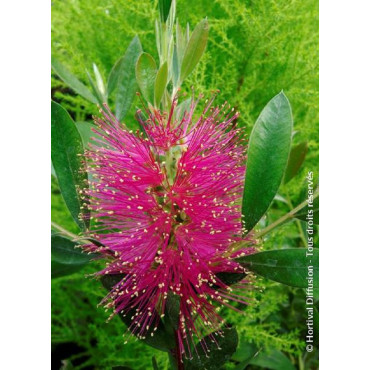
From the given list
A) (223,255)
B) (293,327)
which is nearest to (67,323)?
(293,327)

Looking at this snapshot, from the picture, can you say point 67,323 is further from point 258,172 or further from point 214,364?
point 258,172

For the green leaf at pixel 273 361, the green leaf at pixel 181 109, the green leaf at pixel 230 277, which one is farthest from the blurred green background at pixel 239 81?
the green leaf at pixel 230 277

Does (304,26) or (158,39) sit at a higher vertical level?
(304,26)

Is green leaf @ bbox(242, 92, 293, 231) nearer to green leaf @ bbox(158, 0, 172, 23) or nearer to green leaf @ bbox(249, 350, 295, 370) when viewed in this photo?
green leaf @ bbox(158, 0, 172, 23)

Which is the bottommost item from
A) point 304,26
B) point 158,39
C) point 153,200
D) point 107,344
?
point 107,344

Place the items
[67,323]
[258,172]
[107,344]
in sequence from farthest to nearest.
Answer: [67,323] < [107,344] < [258,172]

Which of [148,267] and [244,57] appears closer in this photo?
[148,267]
